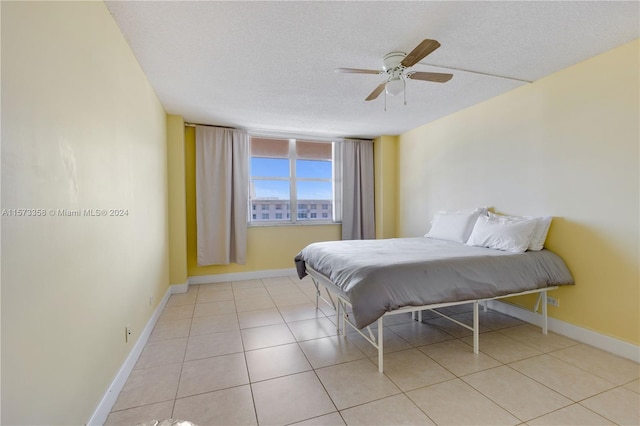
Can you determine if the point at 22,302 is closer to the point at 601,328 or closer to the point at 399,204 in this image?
the point at 601,328

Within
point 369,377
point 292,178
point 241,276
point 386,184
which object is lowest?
point 369,377

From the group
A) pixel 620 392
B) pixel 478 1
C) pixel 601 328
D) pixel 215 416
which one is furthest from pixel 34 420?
pixel 601 328

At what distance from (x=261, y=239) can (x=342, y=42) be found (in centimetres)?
337

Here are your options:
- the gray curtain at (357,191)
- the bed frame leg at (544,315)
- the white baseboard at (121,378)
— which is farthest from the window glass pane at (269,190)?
the bed frame leg at (544,315)

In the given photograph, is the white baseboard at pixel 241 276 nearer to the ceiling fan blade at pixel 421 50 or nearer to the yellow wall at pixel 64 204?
the yellow wall at pixel 64 204

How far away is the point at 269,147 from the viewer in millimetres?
4848

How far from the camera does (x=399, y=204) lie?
201 inches

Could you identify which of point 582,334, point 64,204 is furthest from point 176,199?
point 582,334

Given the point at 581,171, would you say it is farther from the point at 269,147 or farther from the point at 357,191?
the point at 269,147

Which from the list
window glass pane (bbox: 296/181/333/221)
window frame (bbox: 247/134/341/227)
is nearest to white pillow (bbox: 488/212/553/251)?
window frame (bbox: 247/134/341/227)

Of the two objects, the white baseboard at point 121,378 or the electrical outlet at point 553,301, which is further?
the electrical outlet at point 553,301

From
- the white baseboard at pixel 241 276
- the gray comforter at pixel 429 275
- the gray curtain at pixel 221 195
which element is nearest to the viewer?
the gray comforter at pixel 429 275

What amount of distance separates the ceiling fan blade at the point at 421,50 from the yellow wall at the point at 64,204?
6.12 ft

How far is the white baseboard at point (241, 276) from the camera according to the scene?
443cm
